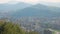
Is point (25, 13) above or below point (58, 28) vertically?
above

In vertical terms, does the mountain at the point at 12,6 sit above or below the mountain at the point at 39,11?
above

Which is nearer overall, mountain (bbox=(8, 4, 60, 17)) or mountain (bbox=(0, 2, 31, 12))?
mountain (bbox=(8, 4, 60, 17))

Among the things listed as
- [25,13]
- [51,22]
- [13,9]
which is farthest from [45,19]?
[13,9]

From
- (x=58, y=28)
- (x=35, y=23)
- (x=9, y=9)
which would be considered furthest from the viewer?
(x=9, y=9)

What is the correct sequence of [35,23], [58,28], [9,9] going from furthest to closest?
[9,9] < [35,23] < [58,28]

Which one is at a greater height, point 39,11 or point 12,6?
point 12,6

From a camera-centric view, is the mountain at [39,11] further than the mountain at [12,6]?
No

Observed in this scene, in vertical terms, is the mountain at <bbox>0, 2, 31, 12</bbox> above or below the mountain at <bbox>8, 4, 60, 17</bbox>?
above

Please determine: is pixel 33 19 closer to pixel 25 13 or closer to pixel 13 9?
pixel 25 13
